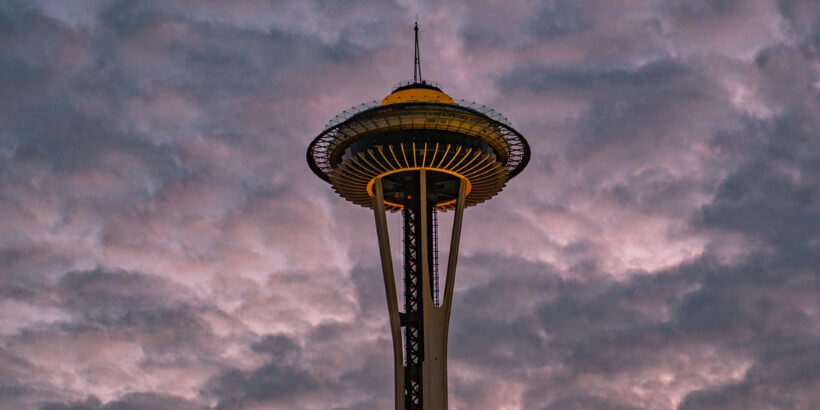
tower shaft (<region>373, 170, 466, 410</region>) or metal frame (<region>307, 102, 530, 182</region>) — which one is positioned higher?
metal frame (<region>307, 102, 530, 182</region>)

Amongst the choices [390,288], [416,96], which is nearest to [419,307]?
[390,288]

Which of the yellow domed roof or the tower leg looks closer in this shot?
the tower leg

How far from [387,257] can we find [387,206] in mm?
9646

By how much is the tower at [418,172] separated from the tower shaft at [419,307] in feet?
0.31

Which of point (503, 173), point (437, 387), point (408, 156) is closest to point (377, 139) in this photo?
point (408, 156)

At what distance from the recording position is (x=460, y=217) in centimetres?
15575

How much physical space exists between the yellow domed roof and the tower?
4.0 inches

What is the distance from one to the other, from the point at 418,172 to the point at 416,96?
7.88m

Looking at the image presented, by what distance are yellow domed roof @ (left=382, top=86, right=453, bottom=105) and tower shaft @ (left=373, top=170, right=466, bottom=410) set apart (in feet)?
24.7

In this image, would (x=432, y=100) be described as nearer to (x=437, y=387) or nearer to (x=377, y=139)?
(x=377, y=139)

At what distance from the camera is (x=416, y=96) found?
517 ft

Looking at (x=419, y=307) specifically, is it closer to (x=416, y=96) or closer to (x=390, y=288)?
(x=390, y=288)

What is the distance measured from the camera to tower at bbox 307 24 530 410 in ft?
490

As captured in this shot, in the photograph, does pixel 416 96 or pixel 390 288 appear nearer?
pixel 390 288
